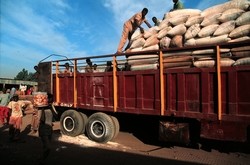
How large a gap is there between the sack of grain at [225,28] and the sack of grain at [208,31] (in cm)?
13

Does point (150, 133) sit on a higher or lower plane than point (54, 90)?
lower

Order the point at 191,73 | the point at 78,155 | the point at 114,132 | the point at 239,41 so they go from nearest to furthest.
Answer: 1. the point at 239,41
2. the point at 191,73
3. the point at 78,155
4. the point at 114,132

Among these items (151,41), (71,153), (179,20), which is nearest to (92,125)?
(71,153)

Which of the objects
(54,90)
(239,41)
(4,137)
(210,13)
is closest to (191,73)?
(239,41)

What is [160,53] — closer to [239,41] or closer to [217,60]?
[217,60]

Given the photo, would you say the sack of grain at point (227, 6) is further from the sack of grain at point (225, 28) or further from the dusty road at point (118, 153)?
the dusty road at point (118, 153)

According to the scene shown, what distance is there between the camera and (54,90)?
28.2ft

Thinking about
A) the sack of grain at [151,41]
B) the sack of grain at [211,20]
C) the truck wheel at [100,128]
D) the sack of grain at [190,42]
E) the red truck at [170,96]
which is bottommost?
the truck wheel at [100,128]

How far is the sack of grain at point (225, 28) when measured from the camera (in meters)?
5.50

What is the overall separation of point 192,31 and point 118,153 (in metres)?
3.32

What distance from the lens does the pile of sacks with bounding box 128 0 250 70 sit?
5.44 metres

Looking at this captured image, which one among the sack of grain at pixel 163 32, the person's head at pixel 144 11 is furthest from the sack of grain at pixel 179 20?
the person's head at pixel 144 11

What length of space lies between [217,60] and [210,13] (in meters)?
1.66

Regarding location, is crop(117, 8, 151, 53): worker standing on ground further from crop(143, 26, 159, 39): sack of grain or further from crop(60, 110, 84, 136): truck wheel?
crop(60, 110, 84, 136): truck wheel
